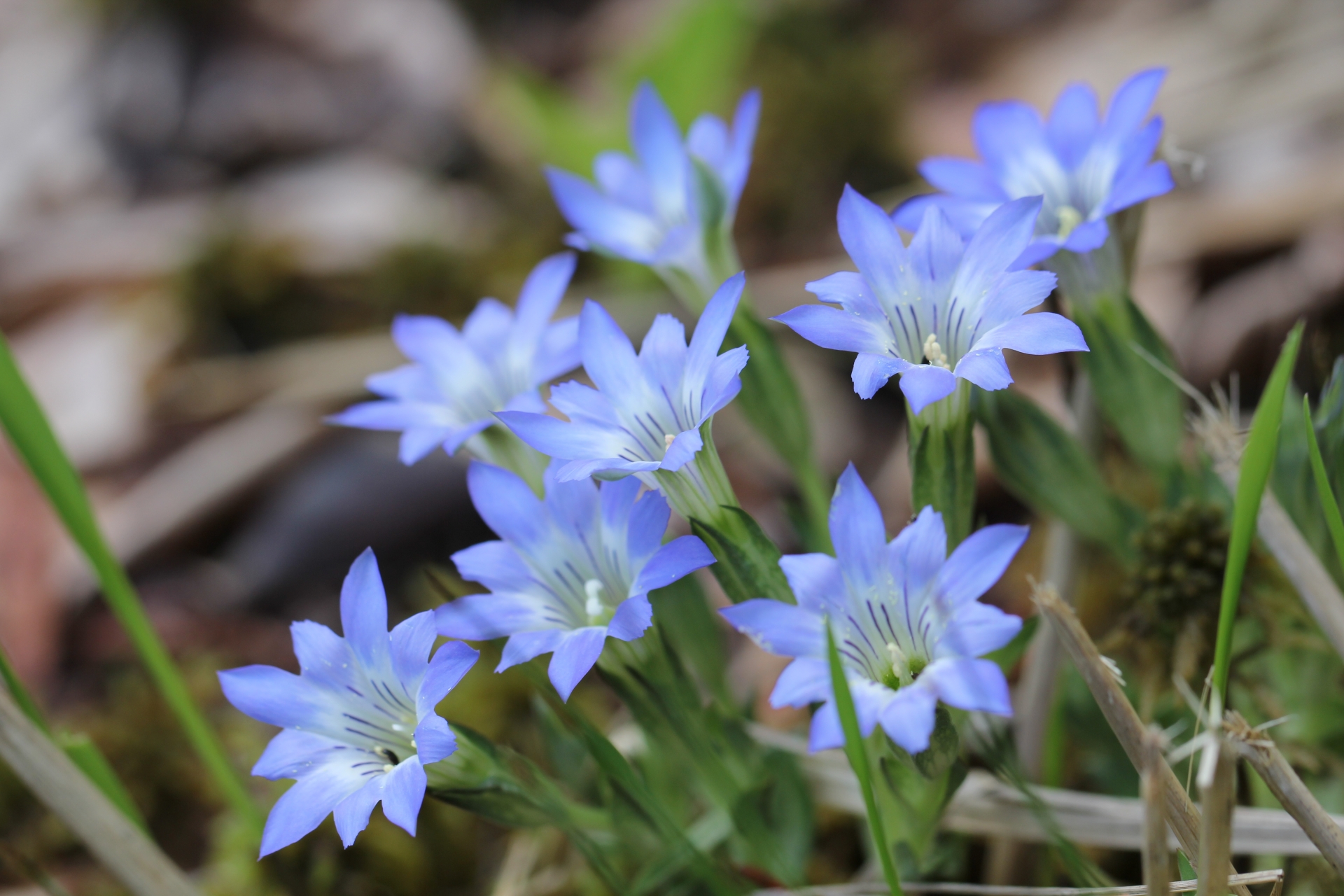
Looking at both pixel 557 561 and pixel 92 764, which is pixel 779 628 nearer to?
pixel 557 561

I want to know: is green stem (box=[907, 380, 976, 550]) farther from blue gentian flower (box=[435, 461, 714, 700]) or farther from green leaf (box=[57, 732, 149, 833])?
green leaf (box=[57, 732, 149, 833])

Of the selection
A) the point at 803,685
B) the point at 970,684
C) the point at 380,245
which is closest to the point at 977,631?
the point at 970,684

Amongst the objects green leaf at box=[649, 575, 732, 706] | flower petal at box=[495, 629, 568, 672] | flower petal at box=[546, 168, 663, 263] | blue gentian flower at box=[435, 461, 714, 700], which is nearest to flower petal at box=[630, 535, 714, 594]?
blue gentian flower at box=[435, 461, 714, 700]

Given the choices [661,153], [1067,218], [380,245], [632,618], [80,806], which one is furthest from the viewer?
[380,245]

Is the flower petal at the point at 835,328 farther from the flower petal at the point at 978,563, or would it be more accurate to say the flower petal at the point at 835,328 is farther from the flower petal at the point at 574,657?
the flower petal at the point at 574,657

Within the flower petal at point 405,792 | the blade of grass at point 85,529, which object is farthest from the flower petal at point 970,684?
the blade of grass at point 85,529

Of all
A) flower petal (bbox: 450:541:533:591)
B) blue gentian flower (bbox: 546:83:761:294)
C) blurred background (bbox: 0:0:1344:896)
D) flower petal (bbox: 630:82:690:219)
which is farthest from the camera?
blurred background (bbox: 0:0:1344:896)

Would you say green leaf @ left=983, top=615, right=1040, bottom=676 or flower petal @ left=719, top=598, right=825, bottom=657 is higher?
flower petal @ left=719, top=598, right=825, bottom=657
